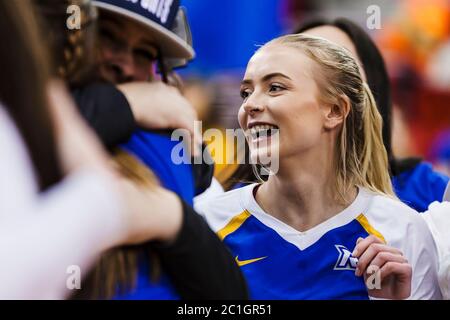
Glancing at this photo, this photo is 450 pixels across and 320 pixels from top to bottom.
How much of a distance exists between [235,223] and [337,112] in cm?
25

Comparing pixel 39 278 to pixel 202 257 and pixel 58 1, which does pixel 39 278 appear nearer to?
pixel 202 257

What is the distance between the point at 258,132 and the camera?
4.06 feet

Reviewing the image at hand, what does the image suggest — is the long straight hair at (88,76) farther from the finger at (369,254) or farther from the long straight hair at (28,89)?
the finger at (369,254)

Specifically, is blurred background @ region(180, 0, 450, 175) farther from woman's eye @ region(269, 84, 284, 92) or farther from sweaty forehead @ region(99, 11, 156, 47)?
sweaty forehead @ region(99, 11, 156, 47)

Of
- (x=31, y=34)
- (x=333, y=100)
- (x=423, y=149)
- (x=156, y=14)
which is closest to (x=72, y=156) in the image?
(x=31, y=34)

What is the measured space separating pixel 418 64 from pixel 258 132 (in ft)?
10.2

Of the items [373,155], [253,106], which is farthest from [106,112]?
[373,155]

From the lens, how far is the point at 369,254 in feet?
3.77

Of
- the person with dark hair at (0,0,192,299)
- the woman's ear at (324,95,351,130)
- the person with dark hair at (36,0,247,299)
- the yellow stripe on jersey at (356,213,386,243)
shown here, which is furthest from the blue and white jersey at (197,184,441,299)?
the person with dark hair at (0,0,192,299)

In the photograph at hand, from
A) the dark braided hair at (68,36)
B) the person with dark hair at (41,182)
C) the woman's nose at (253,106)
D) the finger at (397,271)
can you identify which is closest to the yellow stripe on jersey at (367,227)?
the finger at (397,271)

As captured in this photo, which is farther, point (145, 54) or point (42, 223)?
point (145, 54)

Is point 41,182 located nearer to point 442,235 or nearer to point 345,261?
point 345,261

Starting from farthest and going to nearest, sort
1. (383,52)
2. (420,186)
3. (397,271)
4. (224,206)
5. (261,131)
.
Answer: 1. (383,52)
2. (420,186)
3. (224,206)
4. (261,131)
5. (397,271)

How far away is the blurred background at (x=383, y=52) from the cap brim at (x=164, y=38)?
0.39 metres
